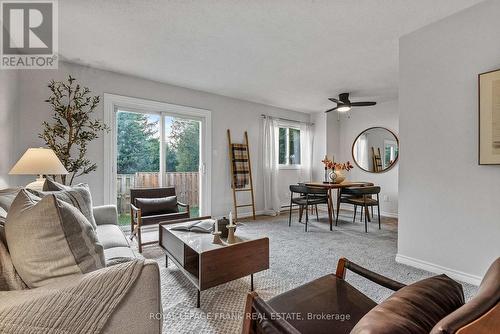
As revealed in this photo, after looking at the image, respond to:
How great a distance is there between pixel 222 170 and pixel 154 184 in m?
1.27

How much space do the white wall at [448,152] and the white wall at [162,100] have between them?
293cm

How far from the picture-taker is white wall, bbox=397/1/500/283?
205 centimetres

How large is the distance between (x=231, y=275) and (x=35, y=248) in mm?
1228

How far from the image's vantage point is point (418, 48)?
8.11ft

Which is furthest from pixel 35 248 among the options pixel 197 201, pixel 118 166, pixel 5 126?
pixel 197 201

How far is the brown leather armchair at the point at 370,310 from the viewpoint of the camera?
483mm

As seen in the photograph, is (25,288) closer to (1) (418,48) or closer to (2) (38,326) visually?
(2) (38,326)

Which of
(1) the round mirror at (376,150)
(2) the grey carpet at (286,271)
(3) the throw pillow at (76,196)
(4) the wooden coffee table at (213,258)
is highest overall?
(1) the round mirror at (376,150)

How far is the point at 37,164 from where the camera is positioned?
7.43 ft

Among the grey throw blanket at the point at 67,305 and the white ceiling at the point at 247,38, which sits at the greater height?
the white ceiling at the point at 247,38

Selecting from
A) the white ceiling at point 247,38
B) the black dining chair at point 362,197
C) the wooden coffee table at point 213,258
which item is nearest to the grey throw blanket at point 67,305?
the wooden coffee table at point 213,258

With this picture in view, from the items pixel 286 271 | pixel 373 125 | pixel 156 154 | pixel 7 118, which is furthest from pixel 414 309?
pixel 373 125

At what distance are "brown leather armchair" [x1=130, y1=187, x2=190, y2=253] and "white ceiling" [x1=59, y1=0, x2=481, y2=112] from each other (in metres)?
1.73

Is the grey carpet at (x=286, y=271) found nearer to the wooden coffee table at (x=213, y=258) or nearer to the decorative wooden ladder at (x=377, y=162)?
the wooden coffee table at (x=213, y=258)
